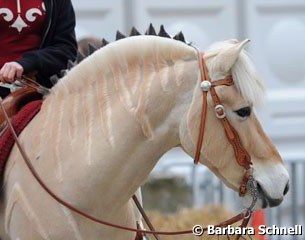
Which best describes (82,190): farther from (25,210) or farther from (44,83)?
(44,83)

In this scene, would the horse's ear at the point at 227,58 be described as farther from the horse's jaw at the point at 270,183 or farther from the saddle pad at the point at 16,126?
the saddle pad at the point at 16,126

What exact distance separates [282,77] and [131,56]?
5.25 m

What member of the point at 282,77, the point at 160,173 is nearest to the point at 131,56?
the point at 160,173

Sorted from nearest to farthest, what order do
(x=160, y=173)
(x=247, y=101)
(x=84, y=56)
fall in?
(x=247, y=101) < (x=84, y=56) < (x=160, y=173)

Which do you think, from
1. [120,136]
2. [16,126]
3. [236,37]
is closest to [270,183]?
[120,136]

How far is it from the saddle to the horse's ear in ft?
2.70

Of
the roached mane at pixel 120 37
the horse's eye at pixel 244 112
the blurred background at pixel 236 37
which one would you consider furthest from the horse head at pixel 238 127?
the blurred background at pixel 236 37

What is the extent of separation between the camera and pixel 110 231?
4.57 metres

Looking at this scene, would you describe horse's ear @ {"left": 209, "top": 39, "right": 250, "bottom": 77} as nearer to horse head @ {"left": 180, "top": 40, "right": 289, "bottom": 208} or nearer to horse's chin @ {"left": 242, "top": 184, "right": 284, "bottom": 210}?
horse head @ {"left": 180, "top": 40, "right": 289, "bottom": 208}

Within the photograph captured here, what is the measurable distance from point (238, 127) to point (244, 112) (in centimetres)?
6

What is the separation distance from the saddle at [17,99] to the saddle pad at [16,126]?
5cm

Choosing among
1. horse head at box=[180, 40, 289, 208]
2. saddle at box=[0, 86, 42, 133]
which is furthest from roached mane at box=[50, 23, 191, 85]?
horse head at box=[180, 40, 289, 208]

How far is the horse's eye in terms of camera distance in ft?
14.3

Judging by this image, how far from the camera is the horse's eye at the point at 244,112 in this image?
172 inches
